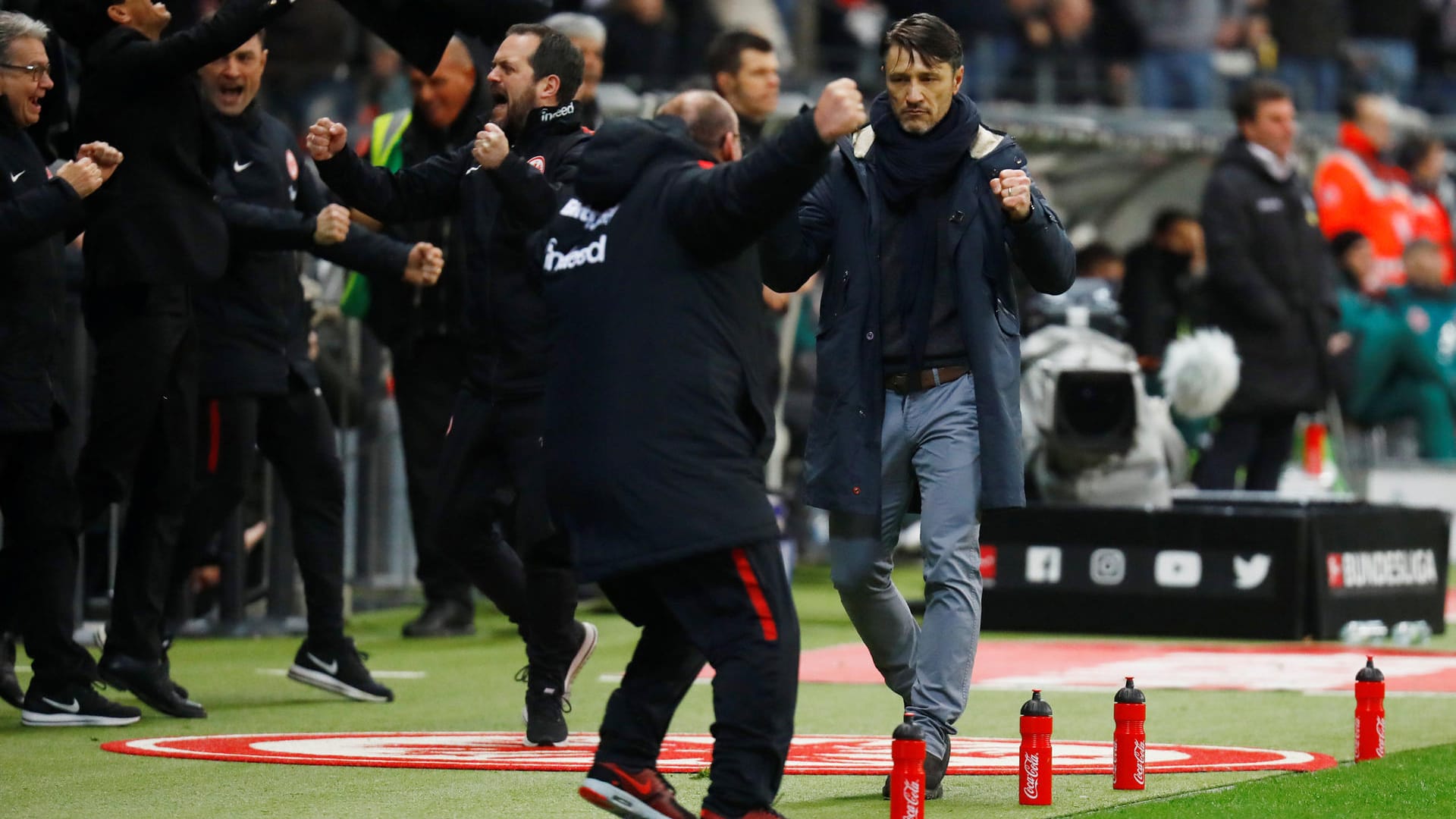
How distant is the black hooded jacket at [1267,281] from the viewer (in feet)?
43.7

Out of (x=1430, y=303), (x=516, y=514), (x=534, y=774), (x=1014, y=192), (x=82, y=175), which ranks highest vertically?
(x=1430, y=303)

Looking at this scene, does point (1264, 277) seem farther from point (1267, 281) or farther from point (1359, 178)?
point (1359, 178)

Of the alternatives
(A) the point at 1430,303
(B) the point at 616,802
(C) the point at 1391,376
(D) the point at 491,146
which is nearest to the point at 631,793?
(B) the point at 616,802

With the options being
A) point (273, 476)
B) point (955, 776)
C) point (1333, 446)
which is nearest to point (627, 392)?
point (955, 776)

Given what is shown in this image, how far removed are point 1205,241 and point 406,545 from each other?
14.9 ft

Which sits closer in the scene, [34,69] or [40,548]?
[34,69]

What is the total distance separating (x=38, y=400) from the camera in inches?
304

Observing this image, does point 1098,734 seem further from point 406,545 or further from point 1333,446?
point 1333,446

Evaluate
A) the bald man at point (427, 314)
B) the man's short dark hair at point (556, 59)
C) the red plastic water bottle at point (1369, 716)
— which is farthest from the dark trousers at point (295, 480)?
the red plastic water bottle at point (1369, 716)

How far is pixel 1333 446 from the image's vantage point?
1698 cm

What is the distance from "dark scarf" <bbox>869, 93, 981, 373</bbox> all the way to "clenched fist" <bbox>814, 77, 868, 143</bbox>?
1547mm

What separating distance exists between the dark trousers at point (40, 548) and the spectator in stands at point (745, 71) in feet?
11.8

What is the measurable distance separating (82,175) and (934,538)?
2827mm

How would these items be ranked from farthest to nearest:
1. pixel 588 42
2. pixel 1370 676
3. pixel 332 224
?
pixel 588 42, pixel 332 224, pixel 1370 676
